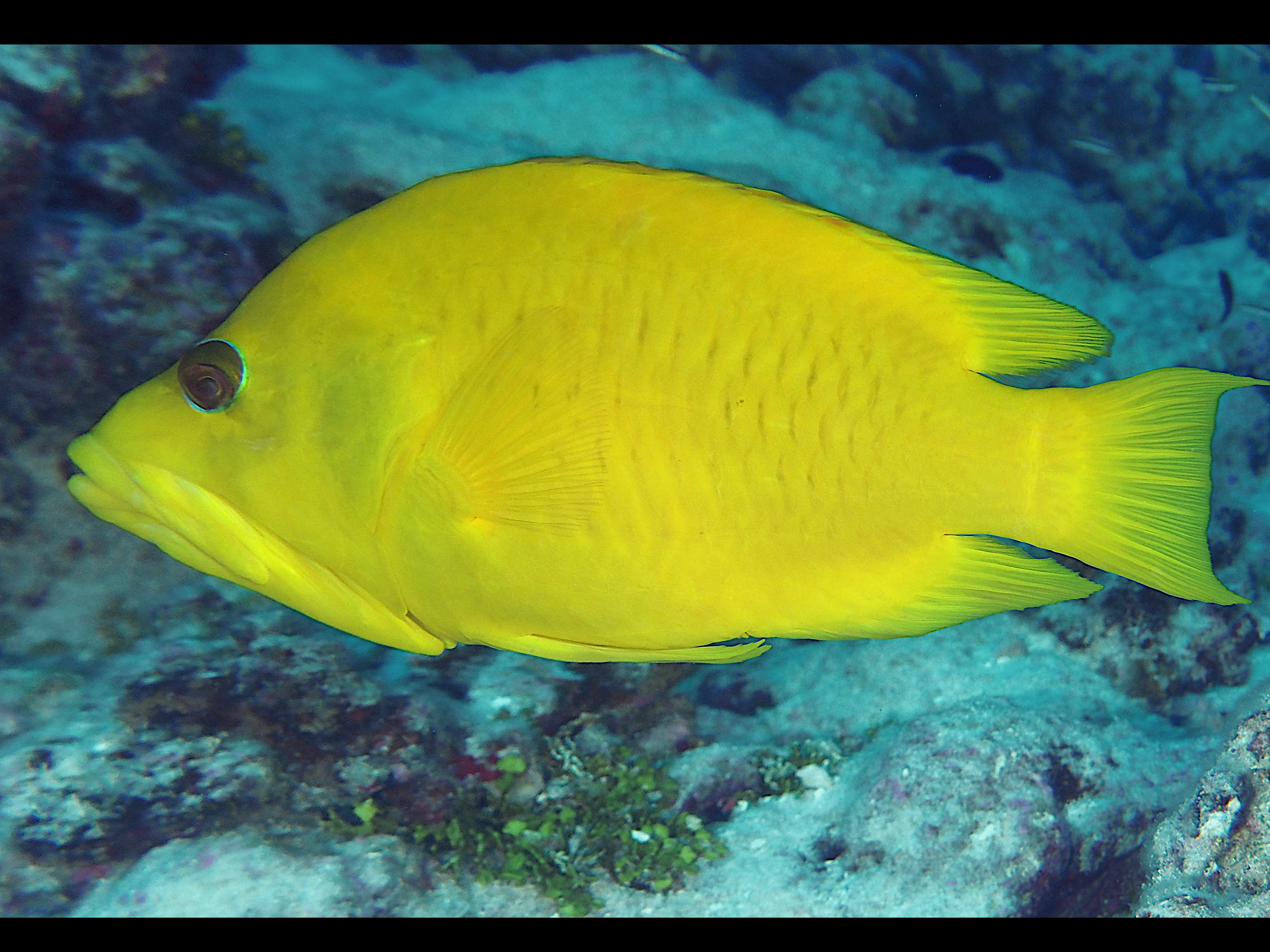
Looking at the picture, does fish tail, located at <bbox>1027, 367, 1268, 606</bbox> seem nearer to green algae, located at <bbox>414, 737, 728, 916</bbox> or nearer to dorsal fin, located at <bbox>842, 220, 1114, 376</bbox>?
dorsal fin, located at <bbox>842, 220, 1114, 376</bbox>

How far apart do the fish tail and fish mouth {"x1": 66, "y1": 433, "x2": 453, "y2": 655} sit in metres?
1.44

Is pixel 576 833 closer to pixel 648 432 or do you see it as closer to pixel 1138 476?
pixel 648 432

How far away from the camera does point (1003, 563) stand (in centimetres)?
160

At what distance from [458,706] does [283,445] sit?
5.41 ft

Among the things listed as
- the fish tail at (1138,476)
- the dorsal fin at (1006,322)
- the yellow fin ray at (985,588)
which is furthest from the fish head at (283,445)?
the fish tail at (1138,476)

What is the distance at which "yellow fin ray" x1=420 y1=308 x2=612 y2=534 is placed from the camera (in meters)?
1.50

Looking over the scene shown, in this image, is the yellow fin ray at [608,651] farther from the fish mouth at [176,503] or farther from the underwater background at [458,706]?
the underwater background at [458,706]

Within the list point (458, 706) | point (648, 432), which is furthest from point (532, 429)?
point (458, 706)

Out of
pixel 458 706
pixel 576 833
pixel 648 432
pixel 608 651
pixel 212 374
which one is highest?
pixel 648 432

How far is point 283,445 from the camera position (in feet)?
5.35

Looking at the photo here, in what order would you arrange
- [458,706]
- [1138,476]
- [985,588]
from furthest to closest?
[458,706] < [985,588] < [1138,476]

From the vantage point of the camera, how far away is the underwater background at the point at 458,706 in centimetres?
229
